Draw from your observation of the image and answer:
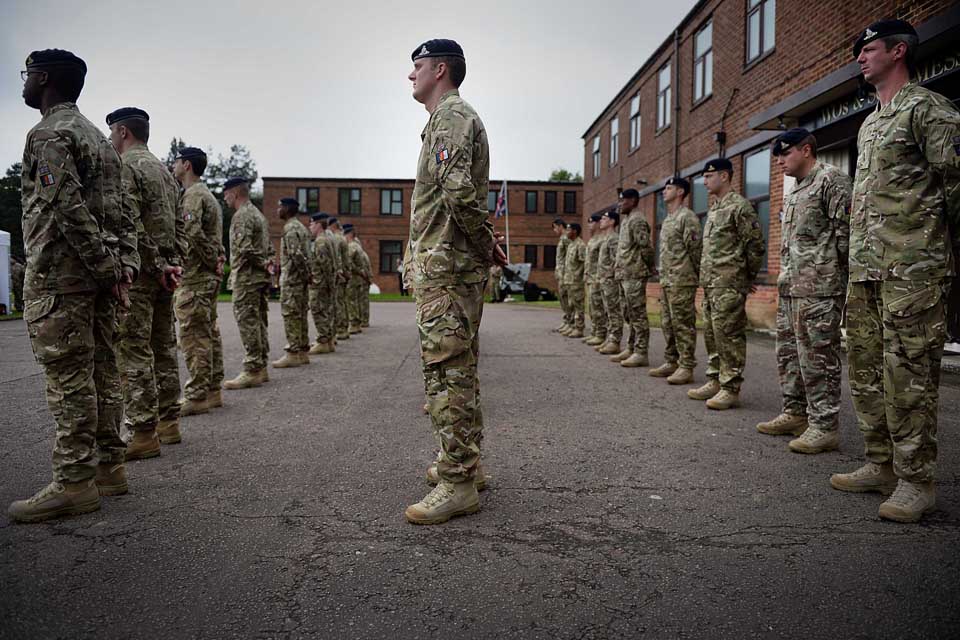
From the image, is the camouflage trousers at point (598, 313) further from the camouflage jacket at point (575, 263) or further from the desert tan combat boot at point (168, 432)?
the desert tan combat boot at point (168, 432)

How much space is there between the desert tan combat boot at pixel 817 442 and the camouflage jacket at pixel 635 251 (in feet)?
15.3

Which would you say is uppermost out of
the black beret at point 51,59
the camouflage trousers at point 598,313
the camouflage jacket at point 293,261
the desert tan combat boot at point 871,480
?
the black beret at point 51,59

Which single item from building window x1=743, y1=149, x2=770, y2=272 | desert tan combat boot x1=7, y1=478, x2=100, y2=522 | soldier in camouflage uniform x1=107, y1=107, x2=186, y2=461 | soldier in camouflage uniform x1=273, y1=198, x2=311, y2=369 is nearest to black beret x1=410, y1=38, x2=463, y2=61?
soldier in camouflage uniform x1=107, y1=107, x2=186, y2=461

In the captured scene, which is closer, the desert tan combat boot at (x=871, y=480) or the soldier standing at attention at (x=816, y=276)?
the desert tan combat boot at (x=871, y=480)

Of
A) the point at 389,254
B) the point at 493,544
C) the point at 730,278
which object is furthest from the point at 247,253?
the point at 389,254

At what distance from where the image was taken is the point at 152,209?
470cm

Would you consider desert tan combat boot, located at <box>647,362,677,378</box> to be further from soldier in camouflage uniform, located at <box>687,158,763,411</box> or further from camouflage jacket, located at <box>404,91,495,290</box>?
camouflage jacket, located at <box>404,91,495,290</box>

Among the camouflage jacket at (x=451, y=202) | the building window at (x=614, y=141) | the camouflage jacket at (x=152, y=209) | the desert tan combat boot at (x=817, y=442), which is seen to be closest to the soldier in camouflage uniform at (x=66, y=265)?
the camouflage jacket at (x=152, y=209)

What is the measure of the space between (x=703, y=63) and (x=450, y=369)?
16681mm

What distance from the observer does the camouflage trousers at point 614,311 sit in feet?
35.6

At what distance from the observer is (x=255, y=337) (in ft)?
24.7

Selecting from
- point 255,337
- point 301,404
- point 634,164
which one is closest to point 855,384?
point 301,404

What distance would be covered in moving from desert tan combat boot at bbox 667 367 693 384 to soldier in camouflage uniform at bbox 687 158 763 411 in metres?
1.23

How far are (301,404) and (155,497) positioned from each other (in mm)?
2780
